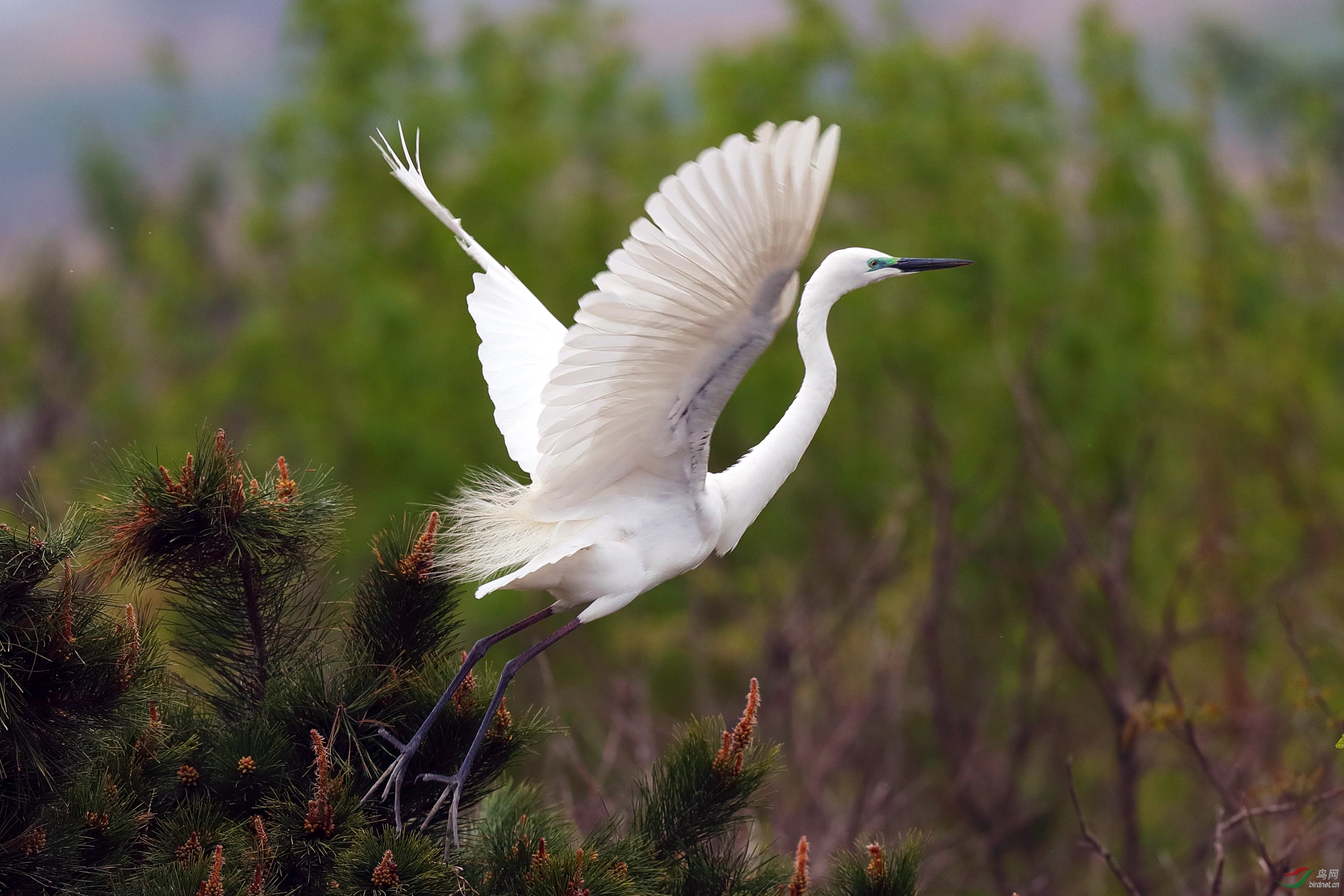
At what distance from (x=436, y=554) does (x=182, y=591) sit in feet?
1.62

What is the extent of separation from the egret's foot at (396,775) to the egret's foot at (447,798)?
5 cm

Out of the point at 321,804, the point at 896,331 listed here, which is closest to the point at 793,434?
the point at 321,804

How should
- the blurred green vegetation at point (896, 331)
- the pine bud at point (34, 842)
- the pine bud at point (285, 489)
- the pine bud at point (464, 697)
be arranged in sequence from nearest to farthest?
the pine bud at point (34, 842), the pine bud at point (285, 489), the pine bud at point (464, 697), the blurred green vegetation at point (896, 331)

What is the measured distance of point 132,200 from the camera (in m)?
27.9

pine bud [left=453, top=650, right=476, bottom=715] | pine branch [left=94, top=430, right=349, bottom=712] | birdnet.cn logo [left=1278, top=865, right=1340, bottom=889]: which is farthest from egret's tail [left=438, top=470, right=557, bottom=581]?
birdnet.cn logo [left=1278, top=865, right=1340, bottom=889]

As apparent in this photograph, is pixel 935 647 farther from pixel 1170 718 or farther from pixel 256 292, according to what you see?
pixel 256 292

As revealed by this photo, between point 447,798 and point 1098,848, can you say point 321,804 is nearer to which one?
point 447,798

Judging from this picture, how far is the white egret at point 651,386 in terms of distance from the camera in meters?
2.27

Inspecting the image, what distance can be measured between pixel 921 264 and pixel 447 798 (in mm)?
1612

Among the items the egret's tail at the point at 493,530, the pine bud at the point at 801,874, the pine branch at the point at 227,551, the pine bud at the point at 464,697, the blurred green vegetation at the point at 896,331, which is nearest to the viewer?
the pine bud at the point at 801,874

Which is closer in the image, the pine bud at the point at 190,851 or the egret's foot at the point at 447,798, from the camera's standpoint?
the pine bud at the point at 190,851

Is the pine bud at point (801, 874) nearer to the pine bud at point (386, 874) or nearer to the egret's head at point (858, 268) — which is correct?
the pine bud at point (386, 874)

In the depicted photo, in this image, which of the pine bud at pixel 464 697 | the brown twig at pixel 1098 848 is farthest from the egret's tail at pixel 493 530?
the brown twig at pixel 1098 848

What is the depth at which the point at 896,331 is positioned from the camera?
13.7 metres
